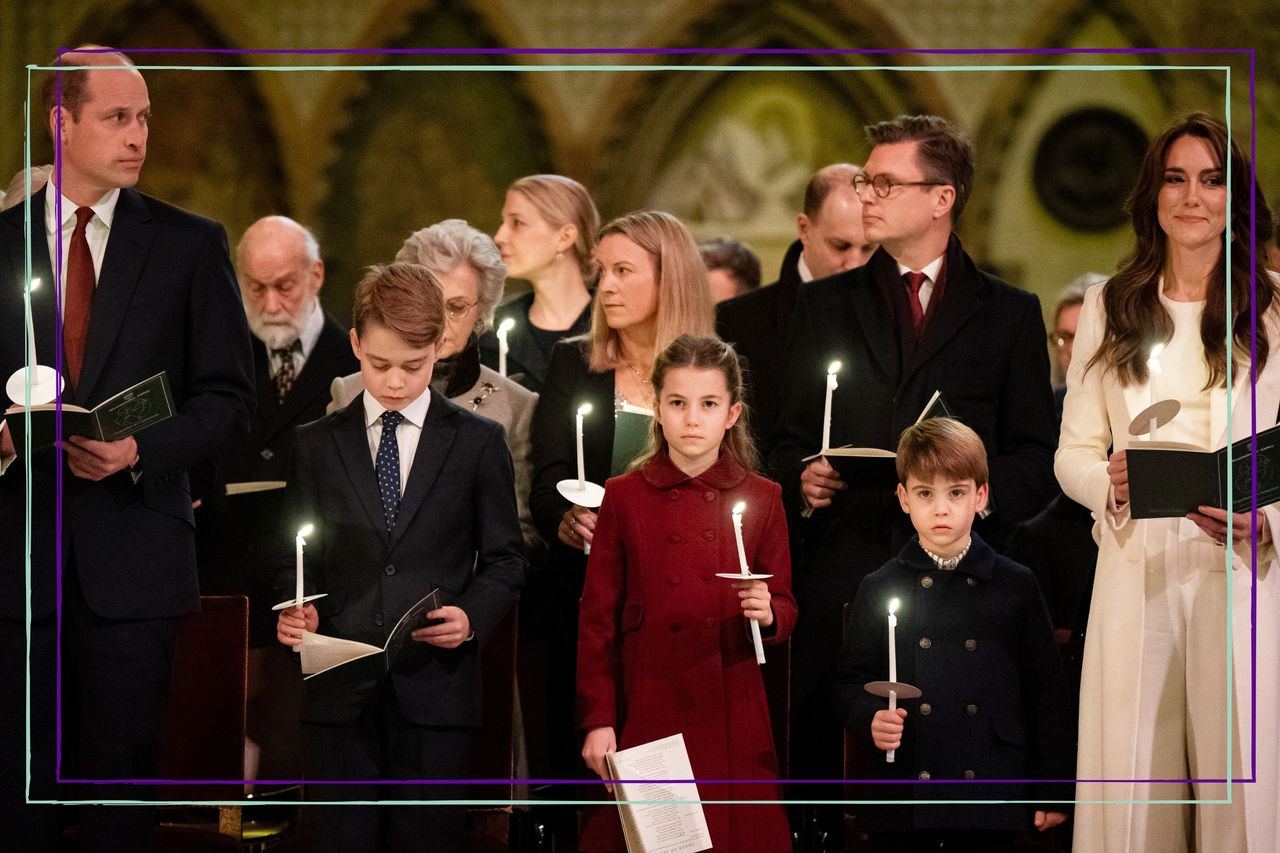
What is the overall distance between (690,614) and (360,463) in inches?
32.1

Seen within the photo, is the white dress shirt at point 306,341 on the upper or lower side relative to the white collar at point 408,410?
upper

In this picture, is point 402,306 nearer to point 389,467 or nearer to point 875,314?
point 389,467

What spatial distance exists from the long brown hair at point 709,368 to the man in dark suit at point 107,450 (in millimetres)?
932

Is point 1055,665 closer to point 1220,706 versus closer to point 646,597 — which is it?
point 1220,706

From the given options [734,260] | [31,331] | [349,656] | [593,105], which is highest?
[593,105]

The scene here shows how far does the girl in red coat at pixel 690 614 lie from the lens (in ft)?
12.3

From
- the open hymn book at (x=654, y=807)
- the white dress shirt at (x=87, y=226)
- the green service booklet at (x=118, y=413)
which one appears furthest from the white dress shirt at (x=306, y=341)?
the open hymn book at (x=654, y=807)

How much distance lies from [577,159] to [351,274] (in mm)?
1247

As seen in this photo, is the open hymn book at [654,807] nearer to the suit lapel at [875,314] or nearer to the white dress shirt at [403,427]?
the white dress shirt at [403,427]

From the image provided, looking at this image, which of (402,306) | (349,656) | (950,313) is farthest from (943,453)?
(349,656)

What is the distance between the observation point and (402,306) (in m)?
3.78

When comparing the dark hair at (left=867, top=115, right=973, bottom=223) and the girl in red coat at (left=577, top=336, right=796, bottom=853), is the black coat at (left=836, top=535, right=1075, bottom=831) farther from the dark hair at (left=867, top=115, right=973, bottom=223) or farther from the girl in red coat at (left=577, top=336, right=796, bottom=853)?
the dark hair at (left=867, top=115, right=973, bottom=223)

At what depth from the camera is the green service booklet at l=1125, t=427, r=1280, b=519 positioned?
3.38 m

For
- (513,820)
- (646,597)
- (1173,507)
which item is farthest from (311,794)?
(1173,507)
